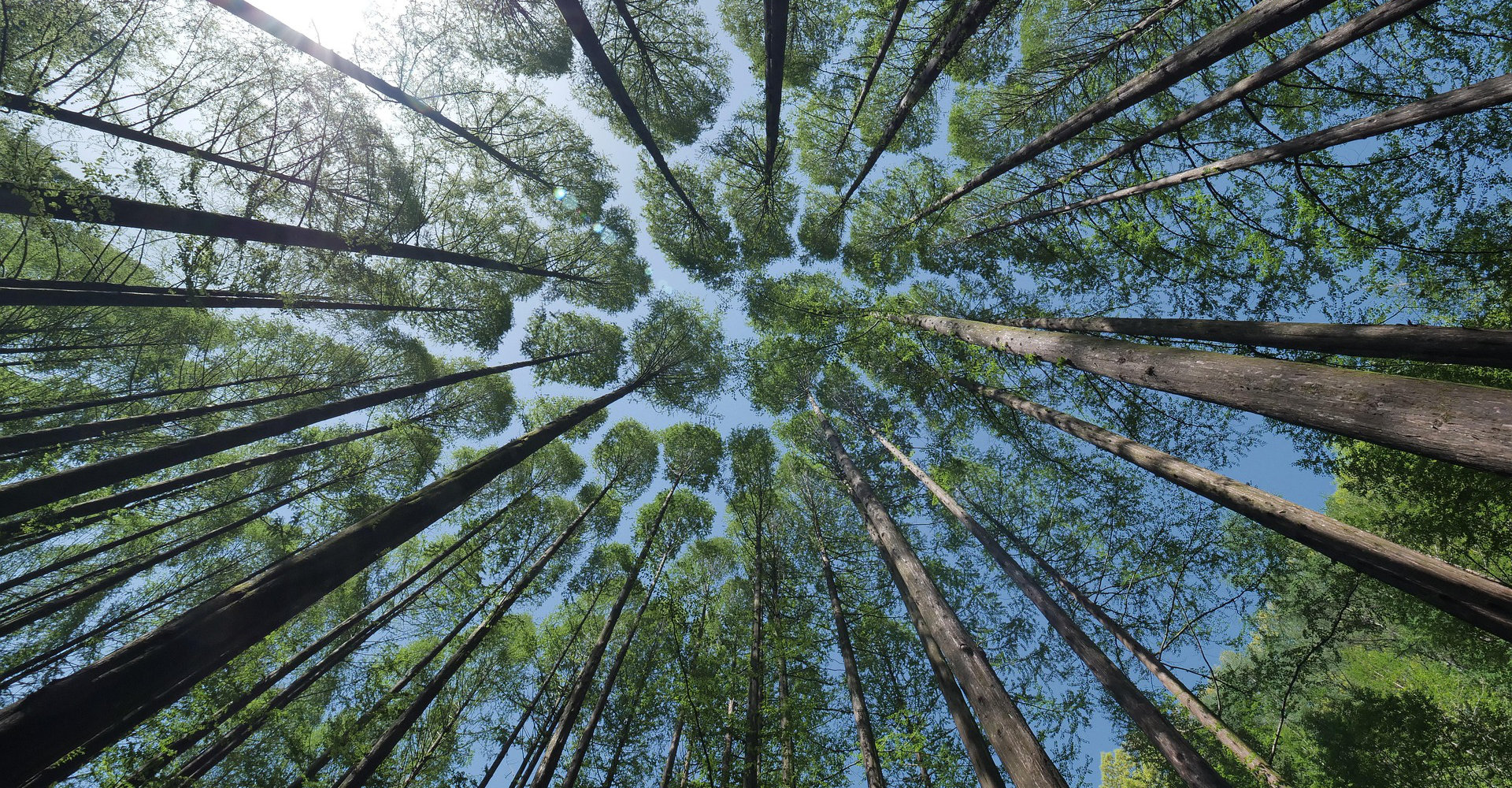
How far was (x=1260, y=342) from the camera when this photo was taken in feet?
13.9

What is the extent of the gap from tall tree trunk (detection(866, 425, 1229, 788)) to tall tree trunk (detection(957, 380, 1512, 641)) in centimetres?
311

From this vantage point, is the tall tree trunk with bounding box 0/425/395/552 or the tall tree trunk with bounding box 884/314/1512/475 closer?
the tall tree trunk with bounding box 884/314/1512/475

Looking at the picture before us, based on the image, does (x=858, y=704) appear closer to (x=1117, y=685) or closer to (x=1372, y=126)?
(x=1117, y=685)

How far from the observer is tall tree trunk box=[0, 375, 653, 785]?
1595 millimetres

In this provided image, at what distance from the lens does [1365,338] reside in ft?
11.3

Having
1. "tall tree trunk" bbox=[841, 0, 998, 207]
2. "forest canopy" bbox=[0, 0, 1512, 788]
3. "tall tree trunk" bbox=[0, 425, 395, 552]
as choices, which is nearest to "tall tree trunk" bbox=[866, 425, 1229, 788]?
"forest canopy" bbox=[0, 0, 1512, 788]

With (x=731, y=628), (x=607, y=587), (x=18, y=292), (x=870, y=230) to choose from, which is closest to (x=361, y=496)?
(x=607, y=587)

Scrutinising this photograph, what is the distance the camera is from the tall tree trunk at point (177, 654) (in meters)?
1.59

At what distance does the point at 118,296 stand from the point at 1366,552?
11.9m

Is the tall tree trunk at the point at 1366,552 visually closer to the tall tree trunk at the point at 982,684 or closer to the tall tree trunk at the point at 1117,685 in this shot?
the tall tree trunk at the point at 982,684

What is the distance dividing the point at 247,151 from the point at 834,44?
10.6 meters

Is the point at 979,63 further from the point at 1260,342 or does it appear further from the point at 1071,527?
the point at 1071,527

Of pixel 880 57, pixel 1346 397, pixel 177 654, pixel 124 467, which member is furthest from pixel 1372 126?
pixel 124 467

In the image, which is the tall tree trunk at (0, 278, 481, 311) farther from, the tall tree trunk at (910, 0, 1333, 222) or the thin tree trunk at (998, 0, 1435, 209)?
the thin tree trunk at (998, 0, 1435, 209)
